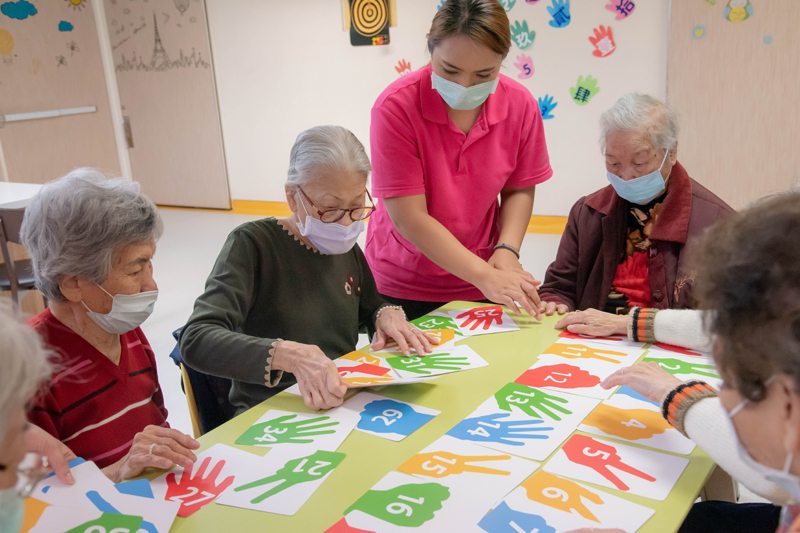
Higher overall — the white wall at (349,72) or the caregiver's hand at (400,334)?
the white wall at (349,72)

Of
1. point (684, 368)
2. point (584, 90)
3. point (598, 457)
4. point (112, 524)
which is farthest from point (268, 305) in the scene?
point (584, 90)

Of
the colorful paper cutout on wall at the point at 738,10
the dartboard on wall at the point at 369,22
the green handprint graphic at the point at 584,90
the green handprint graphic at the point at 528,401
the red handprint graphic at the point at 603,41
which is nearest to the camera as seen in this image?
the green handprint graphic at the point at 528,401

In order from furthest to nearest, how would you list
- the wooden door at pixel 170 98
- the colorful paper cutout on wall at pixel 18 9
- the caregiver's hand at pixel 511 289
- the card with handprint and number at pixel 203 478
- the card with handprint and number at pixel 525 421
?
the wooden door at pixel 170 98 → the colorful paper cutout on wall at pixel 18 9 → the caregiver's hand at pixel 511 289 → the card with handprint and number at pixel 525 421 → the card with handprint and number at pixel 203 478

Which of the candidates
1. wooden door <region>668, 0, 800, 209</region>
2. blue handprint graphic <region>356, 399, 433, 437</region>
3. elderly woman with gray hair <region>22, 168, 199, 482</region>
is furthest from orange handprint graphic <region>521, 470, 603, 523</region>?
wooden door <region>668, 0, 800, 209</region>

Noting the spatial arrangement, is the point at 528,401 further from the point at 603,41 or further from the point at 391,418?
the point at 603,41

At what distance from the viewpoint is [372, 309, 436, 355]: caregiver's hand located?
4.92ft

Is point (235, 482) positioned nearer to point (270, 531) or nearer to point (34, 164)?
point (270, 531)

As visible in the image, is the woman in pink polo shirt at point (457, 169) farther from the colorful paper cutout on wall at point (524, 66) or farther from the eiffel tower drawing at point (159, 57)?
the eiffel tower drawing at point (159, 57)

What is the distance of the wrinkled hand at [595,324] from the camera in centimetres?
156

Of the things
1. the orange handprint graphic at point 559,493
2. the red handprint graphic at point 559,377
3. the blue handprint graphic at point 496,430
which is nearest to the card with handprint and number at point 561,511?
the orange handprint graphic at point 559,493

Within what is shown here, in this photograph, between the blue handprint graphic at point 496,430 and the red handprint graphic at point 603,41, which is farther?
the red handprint graphic at point 603,41

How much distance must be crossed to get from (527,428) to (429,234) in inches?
31.0

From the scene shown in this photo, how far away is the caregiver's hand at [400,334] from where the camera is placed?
4.92ft

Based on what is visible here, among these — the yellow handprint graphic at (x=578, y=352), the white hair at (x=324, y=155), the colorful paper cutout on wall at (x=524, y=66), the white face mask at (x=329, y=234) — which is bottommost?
the yellow handprint graphic at (x=578, y=352)
